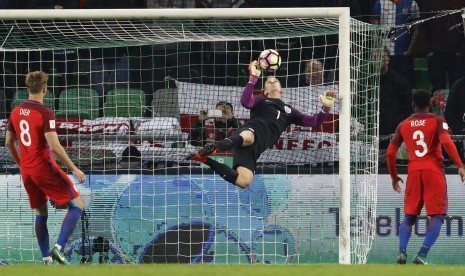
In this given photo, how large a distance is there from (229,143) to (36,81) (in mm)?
2587

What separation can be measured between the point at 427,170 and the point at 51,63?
5.15 meters

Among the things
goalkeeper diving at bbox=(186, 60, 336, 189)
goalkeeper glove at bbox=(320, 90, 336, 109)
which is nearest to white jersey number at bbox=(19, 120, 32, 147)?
goalkeeper diving at bbox=(186, 60, 336, 189)

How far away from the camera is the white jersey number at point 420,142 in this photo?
46.0ft

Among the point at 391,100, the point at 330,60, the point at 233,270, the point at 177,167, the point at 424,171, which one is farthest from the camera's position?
the point at 391,100

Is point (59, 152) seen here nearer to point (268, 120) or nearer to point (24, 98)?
point (268, 120)

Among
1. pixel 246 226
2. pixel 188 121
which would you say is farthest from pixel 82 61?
pixel 246 226

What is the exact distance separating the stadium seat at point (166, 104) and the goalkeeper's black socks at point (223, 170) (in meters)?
1.76

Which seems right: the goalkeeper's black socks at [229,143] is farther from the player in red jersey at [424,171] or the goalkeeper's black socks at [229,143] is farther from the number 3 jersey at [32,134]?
the number 3 jersey at [32,134]

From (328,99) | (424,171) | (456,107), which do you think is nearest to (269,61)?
(328,99)

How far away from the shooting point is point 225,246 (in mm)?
15898

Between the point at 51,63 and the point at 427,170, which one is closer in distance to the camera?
the point at 427,170

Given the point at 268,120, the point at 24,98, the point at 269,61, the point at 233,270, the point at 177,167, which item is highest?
the point at 269,61

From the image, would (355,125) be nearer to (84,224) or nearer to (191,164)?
(191,164)

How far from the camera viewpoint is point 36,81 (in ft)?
42.0
